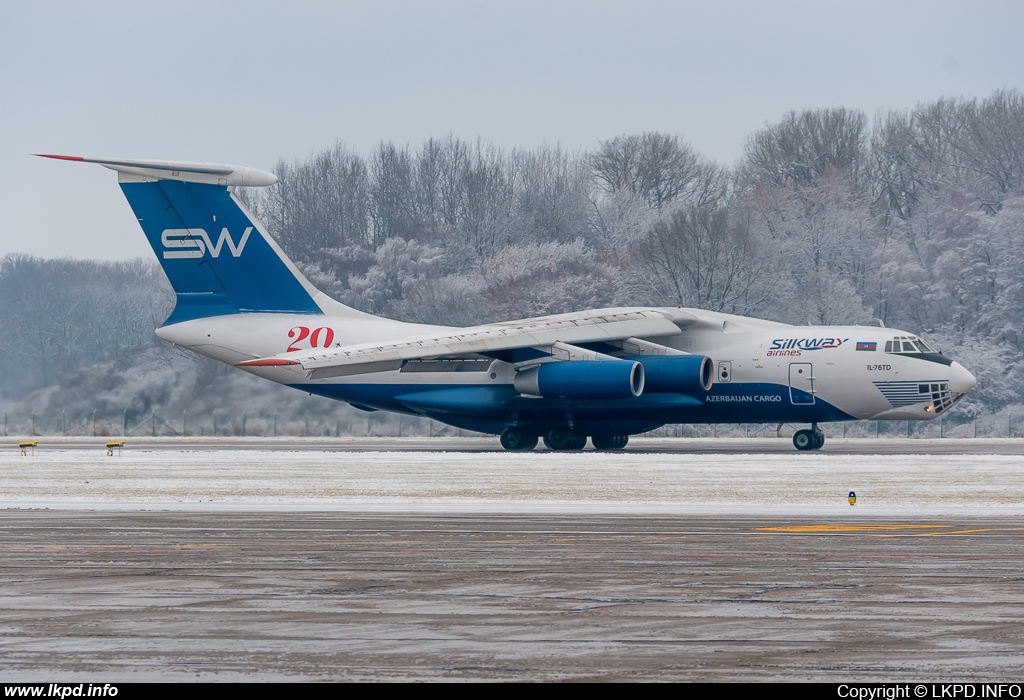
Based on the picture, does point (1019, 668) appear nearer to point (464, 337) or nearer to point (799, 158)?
point (464, 337)

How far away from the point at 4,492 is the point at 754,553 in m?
14.2

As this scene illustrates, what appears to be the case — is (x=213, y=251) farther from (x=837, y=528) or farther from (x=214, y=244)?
(x=837, y=528)

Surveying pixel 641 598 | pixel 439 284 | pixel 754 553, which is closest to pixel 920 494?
pixel 754 553

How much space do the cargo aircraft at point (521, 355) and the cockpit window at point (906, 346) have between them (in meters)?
0.04

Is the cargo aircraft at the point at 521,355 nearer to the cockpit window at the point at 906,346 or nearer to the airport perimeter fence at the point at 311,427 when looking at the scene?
the cockpit window at the point at 906,346

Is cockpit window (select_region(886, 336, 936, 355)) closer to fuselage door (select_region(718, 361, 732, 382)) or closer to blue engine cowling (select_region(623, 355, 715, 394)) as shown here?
fuselage door (select_region(718, 361, 732, 382))

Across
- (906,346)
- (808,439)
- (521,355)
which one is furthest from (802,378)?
(521,355)

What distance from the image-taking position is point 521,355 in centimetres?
3619

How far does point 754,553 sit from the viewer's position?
13188 mm

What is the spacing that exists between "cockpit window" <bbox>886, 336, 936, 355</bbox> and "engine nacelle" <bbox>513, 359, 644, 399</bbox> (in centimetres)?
639

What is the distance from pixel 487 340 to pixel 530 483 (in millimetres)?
11371

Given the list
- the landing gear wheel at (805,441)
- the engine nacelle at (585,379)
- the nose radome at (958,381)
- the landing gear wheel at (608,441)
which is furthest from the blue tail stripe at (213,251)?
the nose radome at (958,381)

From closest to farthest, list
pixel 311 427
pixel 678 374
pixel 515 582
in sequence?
pixel 515 582, pixel 678 374, pixel 311 427

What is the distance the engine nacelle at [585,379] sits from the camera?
113 feet
